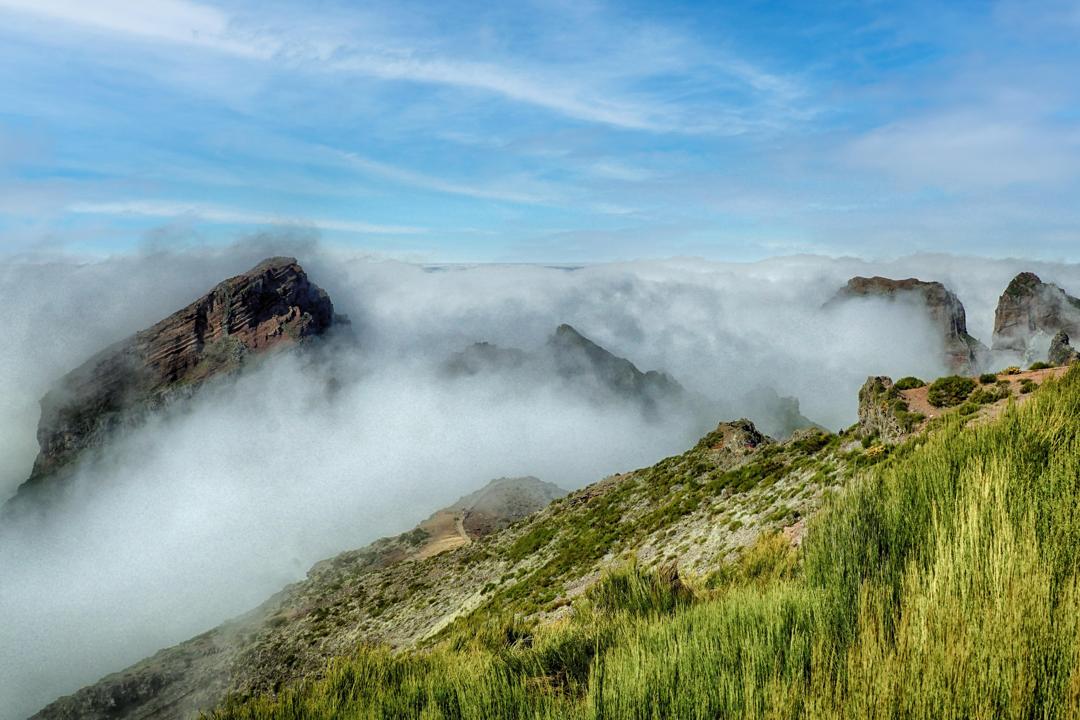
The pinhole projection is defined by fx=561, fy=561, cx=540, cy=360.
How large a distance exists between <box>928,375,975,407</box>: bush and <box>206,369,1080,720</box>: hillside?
1792 cm

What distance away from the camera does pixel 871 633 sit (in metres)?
3.97

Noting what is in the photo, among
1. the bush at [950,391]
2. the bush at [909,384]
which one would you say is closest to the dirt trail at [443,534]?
Result: the bush at [909,384]

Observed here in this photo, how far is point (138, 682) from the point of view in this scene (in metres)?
80.8

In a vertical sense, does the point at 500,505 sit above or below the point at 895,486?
below

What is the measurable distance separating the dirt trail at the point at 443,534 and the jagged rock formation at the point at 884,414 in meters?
78.5

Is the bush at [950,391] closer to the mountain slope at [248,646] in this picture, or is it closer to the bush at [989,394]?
the bush at [989,394]

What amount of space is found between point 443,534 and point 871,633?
117577 millimetres

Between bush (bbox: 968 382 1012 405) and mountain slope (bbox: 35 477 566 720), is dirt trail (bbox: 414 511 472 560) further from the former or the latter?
bush (bbox: 968 382 1012 405)

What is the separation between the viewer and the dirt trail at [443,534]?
338 feet

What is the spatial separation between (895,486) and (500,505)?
12366 centimetres

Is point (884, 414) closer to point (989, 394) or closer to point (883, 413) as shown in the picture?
point (883, 413)

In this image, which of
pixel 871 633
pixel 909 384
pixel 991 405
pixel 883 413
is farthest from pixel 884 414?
pixel 871 633

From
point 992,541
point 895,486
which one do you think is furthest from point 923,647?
point 895,486

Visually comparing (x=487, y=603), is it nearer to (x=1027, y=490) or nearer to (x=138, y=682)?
(x=1027, y=490)
